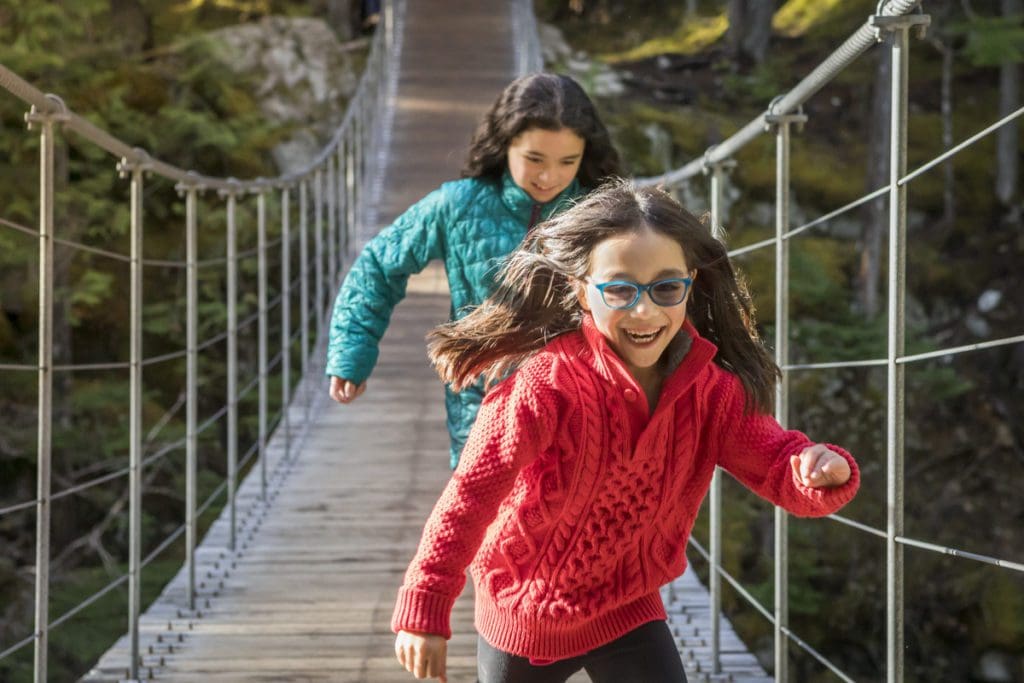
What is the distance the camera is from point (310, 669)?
271cm

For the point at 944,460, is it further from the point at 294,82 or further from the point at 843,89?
the point at 294,82

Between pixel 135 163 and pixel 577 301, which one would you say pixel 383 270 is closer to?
pixel 135 163

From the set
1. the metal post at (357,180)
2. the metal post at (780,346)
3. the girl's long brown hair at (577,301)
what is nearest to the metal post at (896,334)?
the girl's long brown hair at (577,301)

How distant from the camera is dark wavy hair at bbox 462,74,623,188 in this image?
7.40 feet

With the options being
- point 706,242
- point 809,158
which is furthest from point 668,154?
point 706,242

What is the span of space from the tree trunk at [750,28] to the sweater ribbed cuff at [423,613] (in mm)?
12640

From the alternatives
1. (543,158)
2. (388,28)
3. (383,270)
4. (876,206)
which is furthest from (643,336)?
(388,28)

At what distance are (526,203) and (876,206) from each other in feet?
28.1

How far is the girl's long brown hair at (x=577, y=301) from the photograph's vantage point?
1.61 meters

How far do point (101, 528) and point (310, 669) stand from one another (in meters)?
5.60

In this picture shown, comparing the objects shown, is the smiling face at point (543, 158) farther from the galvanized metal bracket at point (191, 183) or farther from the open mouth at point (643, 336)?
the galvanized metal bracket at point (191, 183)

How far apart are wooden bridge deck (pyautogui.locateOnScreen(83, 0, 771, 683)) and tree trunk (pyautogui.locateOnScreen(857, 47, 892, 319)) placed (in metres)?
4.12

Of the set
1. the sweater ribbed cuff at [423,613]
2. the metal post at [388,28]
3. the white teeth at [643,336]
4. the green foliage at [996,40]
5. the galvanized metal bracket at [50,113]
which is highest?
the metal post at [388,28]

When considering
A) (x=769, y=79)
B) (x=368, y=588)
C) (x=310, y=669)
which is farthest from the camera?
(x=769, y=79)
